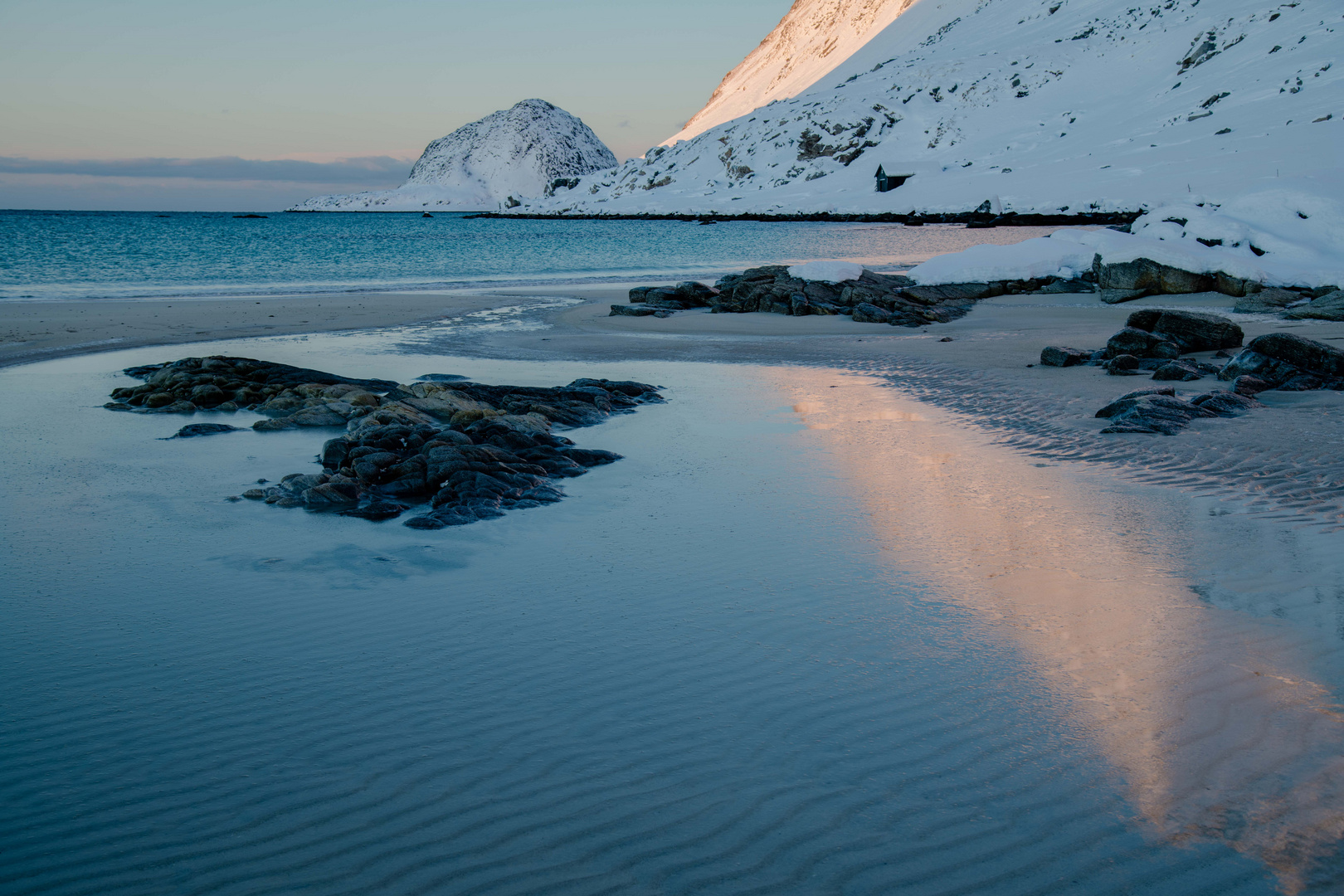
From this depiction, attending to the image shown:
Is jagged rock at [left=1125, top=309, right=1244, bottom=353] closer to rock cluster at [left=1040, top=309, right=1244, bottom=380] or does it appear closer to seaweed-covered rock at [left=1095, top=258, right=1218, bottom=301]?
rock cluster at [left=1040, top=309, right=1244, bottom=380]

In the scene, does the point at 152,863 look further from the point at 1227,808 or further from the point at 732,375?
the point at 732,375

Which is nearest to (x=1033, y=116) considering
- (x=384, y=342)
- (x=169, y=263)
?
(x=169, y=263)

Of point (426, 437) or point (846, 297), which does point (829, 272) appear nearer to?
point (846, 297)

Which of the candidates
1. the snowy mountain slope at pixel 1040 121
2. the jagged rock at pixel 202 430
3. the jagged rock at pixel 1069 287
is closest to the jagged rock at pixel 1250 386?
the jagged rock at pixel 202 430

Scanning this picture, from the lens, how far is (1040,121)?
293 ft

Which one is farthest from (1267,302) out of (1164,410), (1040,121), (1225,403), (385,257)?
(1040,121)

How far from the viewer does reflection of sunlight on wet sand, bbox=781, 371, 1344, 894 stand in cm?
288

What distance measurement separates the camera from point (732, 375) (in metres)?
11.7

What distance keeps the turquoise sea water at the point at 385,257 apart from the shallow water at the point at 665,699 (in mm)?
21498

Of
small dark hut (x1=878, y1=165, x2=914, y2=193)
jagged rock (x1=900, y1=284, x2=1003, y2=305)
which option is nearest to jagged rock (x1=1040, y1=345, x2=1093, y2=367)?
jagged rock (x1=900, y1=284, x2=1003, y2=305)

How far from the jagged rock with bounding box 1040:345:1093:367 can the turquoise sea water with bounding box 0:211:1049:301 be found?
62.7ft

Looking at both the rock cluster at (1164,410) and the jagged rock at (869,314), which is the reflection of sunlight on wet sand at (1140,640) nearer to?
the rock cluster at (1164,410)

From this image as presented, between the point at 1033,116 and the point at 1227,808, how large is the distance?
10213 cm

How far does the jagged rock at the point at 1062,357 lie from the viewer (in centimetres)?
1145
